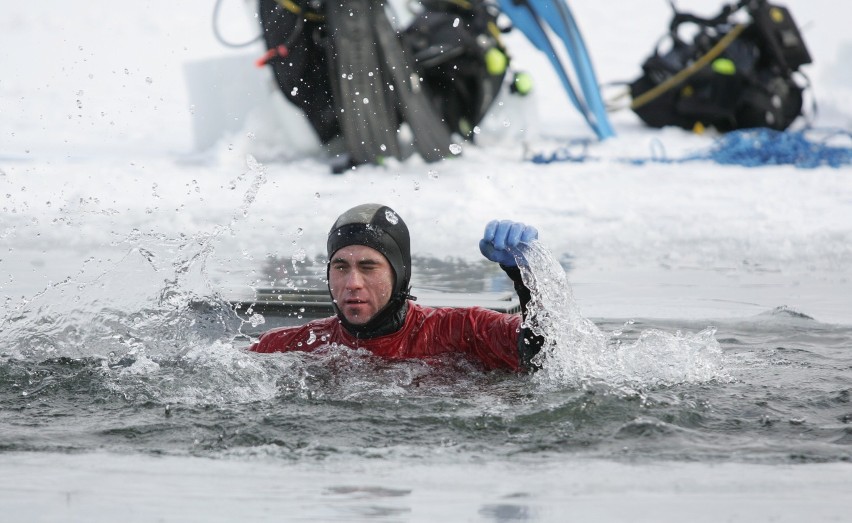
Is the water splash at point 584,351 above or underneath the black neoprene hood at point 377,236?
underneath

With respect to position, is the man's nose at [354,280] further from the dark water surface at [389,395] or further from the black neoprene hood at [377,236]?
the dark water surface at [389,395]

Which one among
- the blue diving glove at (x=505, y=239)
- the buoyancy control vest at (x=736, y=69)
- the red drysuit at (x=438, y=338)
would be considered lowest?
the red drysuit at (x=438, y=338)

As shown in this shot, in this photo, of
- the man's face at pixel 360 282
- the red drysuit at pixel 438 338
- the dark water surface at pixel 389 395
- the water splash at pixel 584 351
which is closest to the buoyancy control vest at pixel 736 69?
the dark water surface at pixel 389 395

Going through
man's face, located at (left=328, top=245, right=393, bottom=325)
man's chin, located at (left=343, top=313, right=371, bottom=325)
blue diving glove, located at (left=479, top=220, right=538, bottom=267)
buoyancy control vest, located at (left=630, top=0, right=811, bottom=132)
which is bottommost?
man's chin, located at (left=343, top=313, right=371, bottom=325)

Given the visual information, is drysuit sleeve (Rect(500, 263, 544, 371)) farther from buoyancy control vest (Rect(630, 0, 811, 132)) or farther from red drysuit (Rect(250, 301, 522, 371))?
buoyancy control vest (Rect(630, 0, 811, 132))

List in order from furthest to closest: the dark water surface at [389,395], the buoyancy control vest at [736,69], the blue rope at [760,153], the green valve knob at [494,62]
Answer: the buoyancy control vest at [736,69] < the green valve knob at [494,62] < the blue rope at [760,153] < the dark water surface at [389,395]

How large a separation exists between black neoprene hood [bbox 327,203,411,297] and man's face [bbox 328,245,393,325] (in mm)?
26

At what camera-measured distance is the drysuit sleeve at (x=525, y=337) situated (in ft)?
15.3

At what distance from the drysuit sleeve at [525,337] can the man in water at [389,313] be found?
0.07 feet

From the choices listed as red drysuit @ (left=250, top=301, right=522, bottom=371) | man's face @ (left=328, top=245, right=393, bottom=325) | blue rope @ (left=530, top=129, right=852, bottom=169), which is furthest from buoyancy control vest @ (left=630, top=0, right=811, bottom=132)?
man's face @ (left=328, top=245, right=393, bottom=325)

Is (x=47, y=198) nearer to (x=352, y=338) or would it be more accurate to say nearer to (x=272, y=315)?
(x=272, y=315)

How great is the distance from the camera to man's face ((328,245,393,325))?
4883mm

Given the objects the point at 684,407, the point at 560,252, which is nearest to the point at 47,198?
the point at 560,252

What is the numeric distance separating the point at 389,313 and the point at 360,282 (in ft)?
0.69
